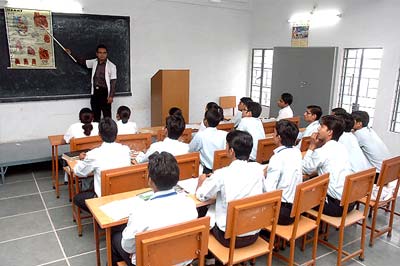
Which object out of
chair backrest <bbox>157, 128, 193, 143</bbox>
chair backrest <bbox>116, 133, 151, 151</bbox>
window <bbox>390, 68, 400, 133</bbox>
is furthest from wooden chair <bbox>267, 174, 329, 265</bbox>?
window <bbox>390, 68, 400, 133</bbox>

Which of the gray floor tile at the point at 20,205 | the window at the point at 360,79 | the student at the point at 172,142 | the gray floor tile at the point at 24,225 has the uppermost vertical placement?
the window at the point at 360,79

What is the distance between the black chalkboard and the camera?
5.85 m

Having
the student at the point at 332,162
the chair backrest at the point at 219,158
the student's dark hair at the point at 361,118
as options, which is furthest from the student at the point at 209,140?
the student's dark hair at the point at 361,118

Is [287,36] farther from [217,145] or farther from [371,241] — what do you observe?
[371,241]

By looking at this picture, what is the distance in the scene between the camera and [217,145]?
3.79 meters

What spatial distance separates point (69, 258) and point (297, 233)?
203cm

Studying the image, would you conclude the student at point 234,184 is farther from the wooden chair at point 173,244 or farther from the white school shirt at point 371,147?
the white school shirt at point 371,147

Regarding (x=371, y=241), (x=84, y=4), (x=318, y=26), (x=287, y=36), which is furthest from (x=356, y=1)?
(x=84, y=4)

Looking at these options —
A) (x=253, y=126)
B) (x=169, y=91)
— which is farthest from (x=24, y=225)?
(x=169, y=91)

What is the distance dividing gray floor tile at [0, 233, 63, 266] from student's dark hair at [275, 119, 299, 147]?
7.41 ft

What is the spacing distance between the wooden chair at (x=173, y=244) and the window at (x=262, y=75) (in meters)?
6.81

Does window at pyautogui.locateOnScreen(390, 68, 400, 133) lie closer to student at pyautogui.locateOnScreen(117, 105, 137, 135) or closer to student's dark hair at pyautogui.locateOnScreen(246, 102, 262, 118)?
student's dark hair at pyautogui.locateOnScreen(246, 102, 262, 118)

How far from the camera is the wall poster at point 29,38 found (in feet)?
18.7

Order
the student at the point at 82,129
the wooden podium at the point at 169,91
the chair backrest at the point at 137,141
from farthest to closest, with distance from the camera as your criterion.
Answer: the wooden podium at the point at 169,91 → the student at the point at 82,129 → the chair backrest at the point at 137,141
